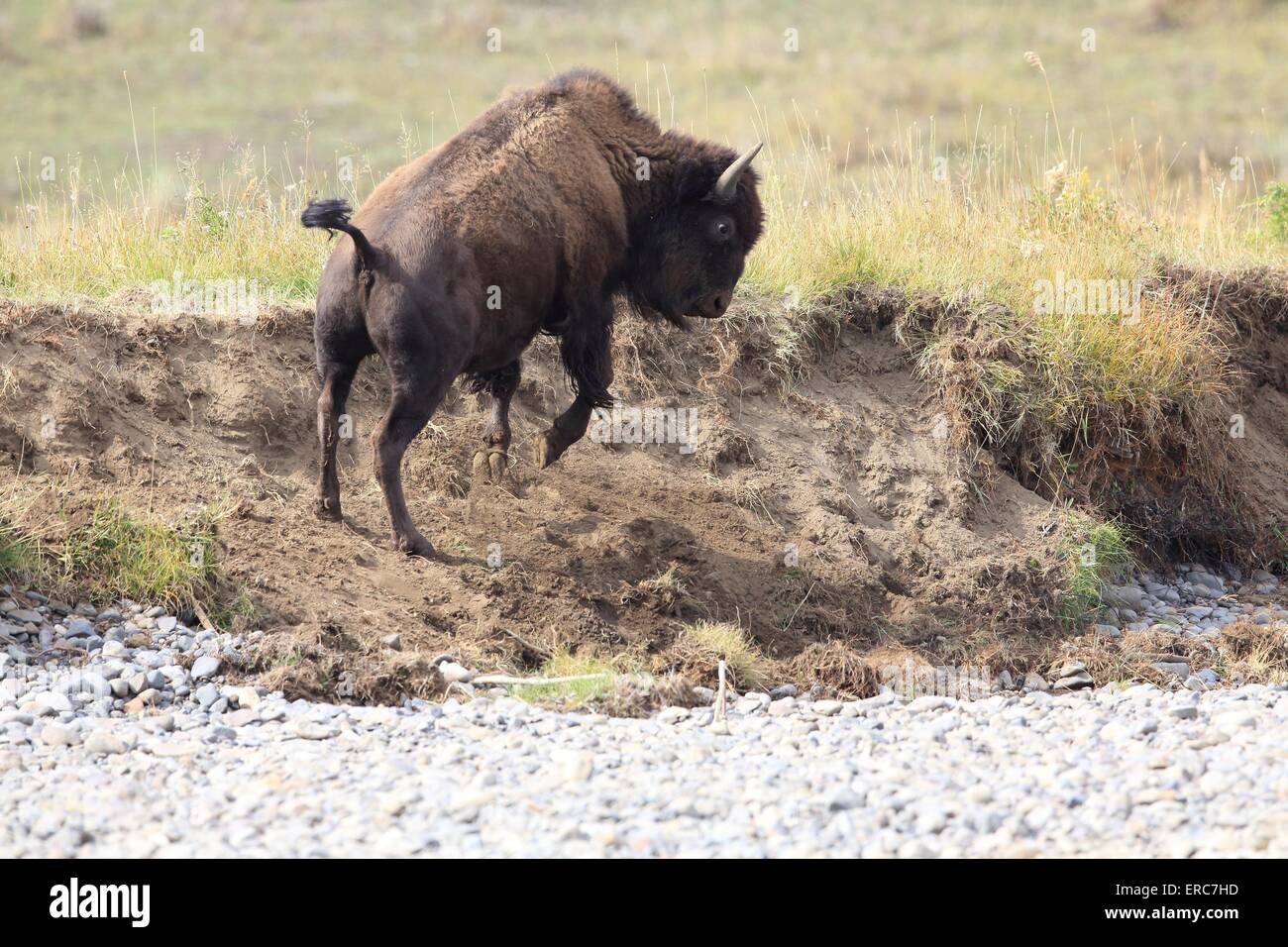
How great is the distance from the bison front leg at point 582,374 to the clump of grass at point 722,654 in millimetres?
1215

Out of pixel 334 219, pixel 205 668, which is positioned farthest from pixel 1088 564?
pixel 205 668

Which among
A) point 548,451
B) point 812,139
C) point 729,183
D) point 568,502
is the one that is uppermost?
point 729,183

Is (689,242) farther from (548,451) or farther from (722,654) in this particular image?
(722,654)

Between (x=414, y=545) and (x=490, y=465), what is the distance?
0.89 metres

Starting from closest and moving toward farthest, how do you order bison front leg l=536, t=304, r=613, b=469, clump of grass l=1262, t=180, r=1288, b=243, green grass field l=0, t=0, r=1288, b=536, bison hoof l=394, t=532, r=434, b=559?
bison hoof l=394, t=532, r=434, b=559 < bison front leg l=536, t=304, r=613, b=469 < green grass field l=0, t=0, r=1288, b=536 < clump of grass l=1262, t=180, r=1288, b=243

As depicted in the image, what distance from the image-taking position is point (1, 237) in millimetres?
9195

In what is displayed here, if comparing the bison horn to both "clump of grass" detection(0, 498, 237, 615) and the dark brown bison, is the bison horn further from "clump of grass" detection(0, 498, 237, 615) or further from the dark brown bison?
"clump of grass" detection(0, 498, 237, 615)

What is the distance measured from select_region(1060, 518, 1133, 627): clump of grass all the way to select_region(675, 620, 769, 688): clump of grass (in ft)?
6.78

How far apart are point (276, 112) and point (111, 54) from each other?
456 centimetres

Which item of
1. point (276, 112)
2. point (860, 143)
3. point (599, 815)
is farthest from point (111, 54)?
point (599, 815)

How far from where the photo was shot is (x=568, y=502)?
8.11m

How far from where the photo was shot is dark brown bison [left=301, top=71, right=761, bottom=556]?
22.6 ft

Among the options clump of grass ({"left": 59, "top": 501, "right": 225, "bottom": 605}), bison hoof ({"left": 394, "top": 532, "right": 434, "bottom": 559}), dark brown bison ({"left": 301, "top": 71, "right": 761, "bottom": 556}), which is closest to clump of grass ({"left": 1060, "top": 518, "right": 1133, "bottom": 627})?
dark brown bison ({"left": 301, "top": 71, "right": 761, "bottom": 556})

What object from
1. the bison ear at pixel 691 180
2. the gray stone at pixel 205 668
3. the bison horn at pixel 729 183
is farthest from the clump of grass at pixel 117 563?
the bison horn at pixel 729 183
